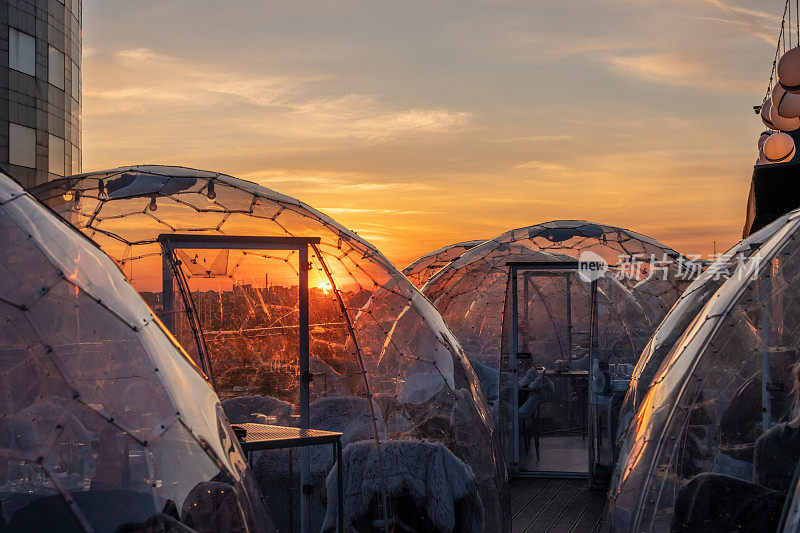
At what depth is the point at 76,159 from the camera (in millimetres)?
34938

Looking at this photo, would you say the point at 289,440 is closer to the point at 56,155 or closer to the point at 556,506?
the point at 556,506

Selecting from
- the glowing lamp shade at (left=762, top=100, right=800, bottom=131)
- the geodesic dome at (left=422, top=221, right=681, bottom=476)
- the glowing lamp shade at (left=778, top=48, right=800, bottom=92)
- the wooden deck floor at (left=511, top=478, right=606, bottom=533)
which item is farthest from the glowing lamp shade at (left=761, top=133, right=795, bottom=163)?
the wooden deck floor at (left=511, top=478, right=606, bottom=533)

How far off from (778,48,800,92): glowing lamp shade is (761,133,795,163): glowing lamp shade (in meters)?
3.27

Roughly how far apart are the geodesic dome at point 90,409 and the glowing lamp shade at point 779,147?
9.21 meters

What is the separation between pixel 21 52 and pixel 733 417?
29.8 m

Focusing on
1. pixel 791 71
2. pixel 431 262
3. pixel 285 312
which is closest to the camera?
pixel 285 312

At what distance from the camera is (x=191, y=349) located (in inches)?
282

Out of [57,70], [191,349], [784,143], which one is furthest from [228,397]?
[57,70]

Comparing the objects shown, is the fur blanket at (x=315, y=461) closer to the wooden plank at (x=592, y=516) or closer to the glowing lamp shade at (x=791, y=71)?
the wooden plank at (x=592, y=516)

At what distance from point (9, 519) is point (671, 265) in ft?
39.9

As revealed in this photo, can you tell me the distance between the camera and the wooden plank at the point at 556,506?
8.47m

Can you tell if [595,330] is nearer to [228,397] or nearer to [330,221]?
[330,221]

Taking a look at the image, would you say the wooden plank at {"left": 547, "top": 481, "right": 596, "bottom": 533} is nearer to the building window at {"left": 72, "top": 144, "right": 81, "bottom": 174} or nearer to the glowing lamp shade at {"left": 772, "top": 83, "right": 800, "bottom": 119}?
the glowing lamp shade at {"left": 772, "top": 83, "right": 800, "bottom": 119}

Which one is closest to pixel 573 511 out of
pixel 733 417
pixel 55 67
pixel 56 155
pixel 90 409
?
pixel 733 417
